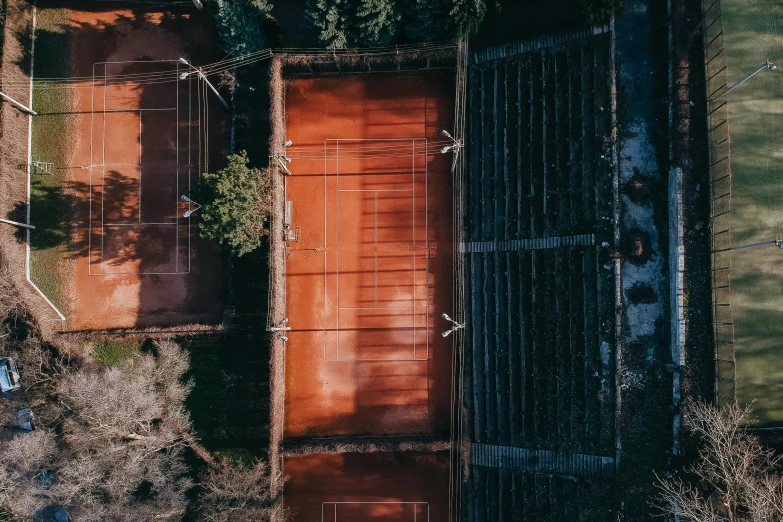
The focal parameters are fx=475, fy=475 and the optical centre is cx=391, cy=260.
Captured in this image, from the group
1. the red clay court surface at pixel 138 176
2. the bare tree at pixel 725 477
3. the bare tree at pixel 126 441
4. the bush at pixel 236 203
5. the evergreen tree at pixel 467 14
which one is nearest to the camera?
the bare tree at pixel 725 477

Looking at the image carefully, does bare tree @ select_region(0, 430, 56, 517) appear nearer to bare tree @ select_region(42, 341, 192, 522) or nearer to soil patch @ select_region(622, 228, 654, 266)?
bare tree @ select_region(42, 341, 192, 522)

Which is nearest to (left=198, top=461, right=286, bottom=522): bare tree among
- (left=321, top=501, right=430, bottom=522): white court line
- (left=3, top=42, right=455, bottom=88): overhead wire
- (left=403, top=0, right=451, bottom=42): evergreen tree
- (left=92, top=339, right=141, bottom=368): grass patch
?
(left=321, top=501, right=430, bottom=522): white court line

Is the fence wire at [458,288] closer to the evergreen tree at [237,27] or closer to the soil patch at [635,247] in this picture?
the soil patch at [635,247]

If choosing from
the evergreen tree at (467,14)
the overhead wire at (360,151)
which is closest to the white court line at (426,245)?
the overhead wire at (360,151)

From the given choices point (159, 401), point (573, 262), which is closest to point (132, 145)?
point (159, 401)

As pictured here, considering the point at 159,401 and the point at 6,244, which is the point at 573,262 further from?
the point at 6,244

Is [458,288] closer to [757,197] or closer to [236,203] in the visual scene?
[236,203]
